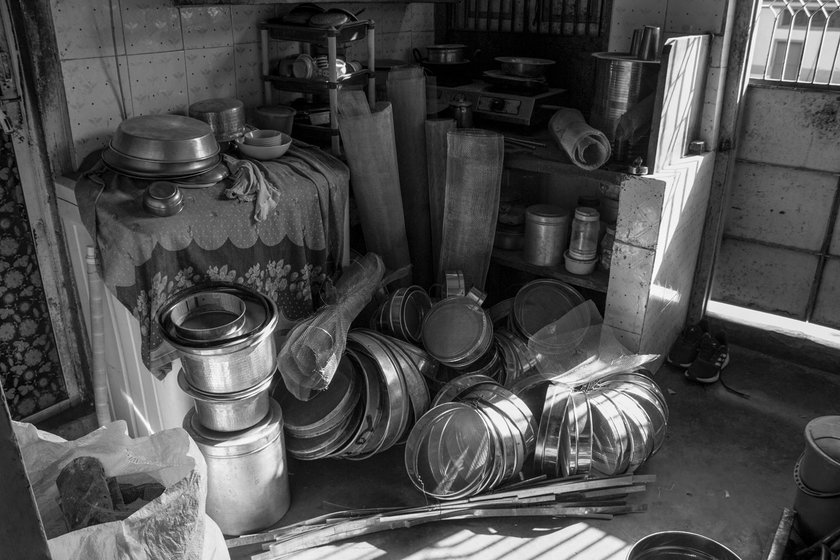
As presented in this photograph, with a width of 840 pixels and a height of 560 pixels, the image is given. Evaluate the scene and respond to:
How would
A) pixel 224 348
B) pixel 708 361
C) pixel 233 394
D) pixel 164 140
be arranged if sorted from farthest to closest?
pixel 708 361
pixel 164 140
pixel 233 394
pixel 224 348

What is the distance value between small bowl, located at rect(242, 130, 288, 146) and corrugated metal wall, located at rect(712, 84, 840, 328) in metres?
2.50

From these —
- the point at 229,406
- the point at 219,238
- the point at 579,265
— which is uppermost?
the point at 219,238

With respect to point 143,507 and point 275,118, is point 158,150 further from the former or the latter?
point 143,507

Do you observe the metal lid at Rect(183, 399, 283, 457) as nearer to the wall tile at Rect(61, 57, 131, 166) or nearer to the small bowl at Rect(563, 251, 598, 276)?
the wall tile at Rect(61, 57, 131, 166)

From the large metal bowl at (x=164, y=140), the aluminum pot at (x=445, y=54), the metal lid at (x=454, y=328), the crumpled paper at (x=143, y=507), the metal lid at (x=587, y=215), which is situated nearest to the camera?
the crumpled paper at (x=143, y=507)

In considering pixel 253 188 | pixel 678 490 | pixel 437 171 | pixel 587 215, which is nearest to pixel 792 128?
pixel 587 215

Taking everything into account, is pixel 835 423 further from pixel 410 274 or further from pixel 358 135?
pixel 358 135

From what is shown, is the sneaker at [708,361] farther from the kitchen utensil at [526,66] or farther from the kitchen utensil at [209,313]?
the kitchen utensil at [209,313]

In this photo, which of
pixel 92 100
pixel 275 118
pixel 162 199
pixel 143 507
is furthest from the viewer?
pixel 275 118

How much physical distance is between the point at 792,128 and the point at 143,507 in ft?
11.6

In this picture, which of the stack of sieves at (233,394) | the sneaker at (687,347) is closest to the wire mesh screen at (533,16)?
the sneaker at (687,347)

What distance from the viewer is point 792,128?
3.51 meters

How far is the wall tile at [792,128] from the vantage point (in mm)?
3395

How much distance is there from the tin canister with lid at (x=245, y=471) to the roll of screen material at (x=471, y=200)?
4.52 feet
